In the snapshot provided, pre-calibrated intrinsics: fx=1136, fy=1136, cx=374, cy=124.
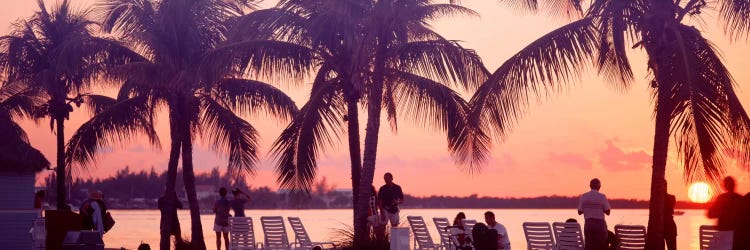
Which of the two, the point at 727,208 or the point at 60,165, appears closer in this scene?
the point at 727,208

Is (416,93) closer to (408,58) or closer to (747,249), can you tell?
(408,58)

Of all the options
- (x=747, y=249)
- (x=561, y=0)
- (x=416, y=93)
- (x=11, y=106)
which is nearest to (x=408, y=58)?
(x=416, y=93)

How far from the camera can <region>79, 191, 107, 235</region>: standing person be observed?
72.7ft

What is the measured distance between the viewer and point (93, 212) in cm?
2231

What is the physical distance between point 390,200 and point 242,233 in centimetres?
319

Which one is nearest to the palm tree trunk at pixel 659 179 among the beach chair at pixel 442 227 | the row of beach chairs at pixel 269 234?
the beach chair at pixel 442 227

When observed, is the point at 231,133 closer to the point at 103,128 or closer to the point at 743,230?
the point at 103,128

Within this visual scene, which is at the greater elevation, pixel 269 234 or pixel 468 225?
pixel 468 225

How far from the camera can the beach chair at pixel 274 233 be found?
2331cm

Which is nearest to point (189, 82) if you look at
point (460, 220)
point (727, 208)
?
point (460, 220)

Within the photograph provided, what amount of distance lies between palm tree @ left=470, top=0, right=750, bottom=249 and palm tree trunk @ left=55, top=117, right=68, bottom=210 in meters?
21.5

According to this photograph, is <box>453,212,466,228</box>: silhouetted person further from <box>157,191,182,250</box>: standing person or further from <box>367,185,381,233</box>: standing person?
<box>157,191,182,250</box>: standing person

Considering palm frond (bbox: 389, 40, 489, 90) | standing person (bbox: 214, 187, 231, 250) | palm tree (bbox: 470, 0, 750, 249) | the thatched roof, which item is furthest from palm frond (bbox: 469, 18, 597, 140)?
the thatched roof

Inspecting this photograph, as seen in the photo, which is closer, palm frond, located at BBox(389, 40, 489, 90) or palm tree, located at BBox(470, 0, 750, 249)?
palm tree, located at BBox(470, 0, 750, 249)
